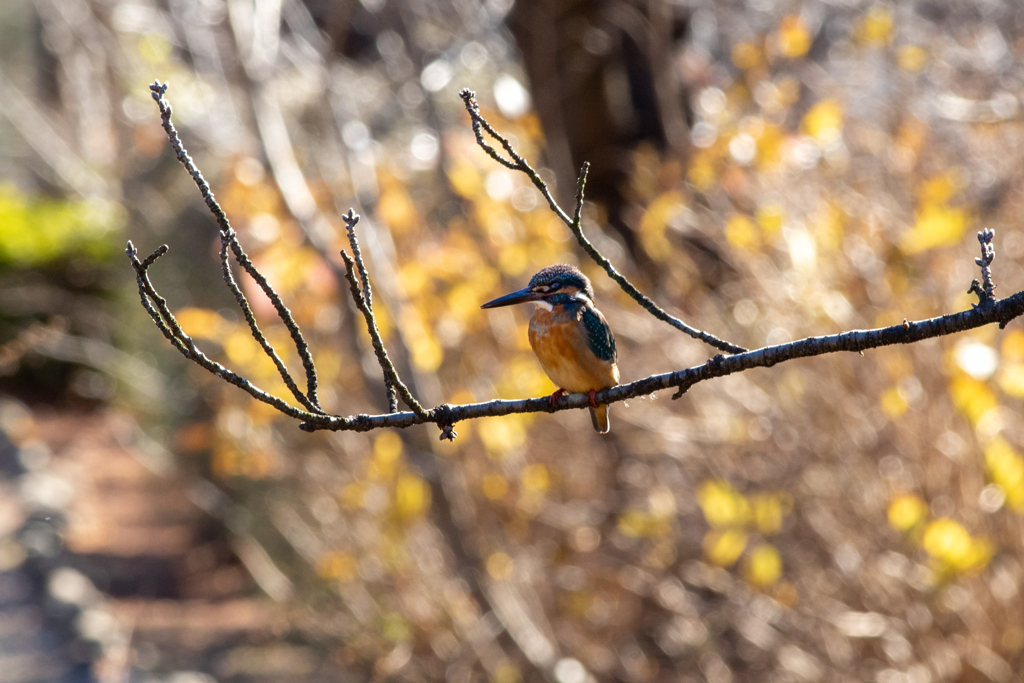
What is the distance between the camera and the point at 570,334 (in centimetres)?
218

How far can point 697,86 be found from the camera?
5984 millimetres

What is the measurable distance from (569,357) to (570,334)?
0.06m

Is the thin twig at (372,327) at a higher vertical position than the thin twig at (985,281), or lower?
lower

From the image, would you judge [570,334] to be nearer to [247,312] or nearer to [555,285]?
[555,285]

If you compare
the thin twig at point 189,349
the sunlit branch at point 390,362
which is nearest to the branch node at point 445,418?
the sunlit branch at point 390,362

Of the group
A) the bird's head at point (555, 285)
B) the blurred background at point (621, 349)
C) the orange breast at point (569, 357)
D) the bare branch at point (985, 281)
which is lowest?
→ the bare branch at point (985, 281)

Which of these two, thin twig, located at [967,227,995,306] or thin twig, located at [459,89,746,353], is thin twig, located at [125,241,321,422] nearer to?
thin twig, located at [459,89,746,353]

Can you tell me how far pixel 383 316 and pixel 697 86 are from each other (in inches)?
113

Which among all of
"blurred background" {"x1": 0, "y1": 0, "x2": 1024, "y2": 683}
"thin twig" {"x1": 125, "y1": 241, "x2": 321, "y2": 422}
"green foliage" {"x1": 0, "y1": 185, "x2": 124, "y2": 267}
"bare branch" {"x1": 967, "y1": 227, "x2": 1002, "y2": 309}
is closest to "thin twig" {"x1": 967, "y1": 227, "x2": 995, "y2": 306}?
"bare branch" {"x1": 967, "y1": 227, "x2": 1002, "y2": 309}

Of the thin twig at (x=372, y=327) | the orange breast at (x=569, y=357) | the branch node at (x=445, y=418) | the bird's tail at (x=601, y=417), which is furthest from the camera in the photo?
the bird's tail at (x=601, y=417)

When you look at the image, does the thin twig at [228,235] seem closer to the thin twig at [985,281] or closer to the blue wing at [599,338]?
the blue wing at [599,338]

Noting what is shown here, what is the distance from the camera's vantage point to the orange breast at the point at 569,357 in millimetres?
2158

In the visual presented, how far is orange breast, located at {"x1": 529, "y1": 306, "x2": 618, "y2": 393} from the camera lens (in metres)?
2.16

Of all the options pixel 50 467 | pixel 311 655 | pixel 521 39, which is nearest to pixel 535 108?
pixel 521 39
